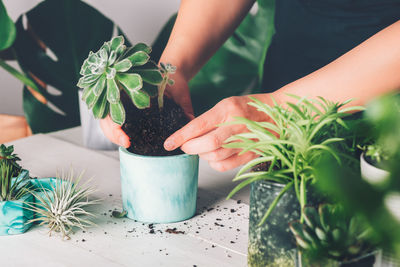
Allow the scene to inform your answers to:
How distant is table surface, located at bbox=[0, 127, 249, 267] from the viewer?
675mm

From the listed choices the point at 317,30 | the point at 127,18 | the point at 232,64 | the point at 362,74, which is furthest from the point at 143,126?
the point at 127,18

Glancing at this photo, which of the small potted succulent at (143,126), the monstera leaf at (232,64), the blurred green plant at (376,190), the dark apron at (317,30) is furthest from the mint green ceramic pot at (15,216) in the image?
the monstera leaf at (232,64)

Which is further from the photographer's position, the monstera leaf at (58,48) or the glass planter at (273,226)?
the monstera leaf at (58,48)

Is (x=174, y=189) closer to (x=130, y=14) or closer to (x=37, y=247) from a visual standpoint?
(x=37, y=247)

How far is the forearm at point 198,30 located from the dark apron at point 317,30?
14 centimetres

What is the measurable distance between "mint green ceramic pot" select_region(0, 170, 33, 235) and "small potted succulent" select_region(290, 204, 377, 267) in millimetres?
460

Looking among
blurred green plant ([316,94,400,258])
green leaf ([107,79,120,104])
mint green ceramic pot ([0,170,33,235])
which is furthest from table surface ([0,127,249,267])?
blurred green plant ([316,94,400,258])

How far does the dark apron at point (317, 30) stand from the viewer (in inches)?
42.9

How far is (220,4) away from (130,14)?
4.08ft

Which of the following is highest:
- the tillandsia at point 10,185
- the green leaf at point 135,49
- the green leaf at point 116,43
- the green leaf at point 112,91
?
the green leaf at point 116,43

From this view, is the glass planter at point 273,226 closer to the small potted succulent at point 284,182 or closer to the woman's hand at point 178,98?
the small potted succulent at point 284,182

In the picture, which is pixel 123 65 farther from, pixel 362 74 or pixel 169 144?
pixel 362 74

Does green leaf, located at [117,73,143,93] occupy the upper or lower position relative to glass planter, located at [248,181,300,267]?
upper

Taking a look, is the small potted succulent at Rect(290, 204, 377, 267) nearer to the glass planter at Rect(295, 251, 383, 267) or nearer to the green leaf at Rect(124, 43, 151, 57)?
the glass planter at Rect(295, 251, 383, 267)
